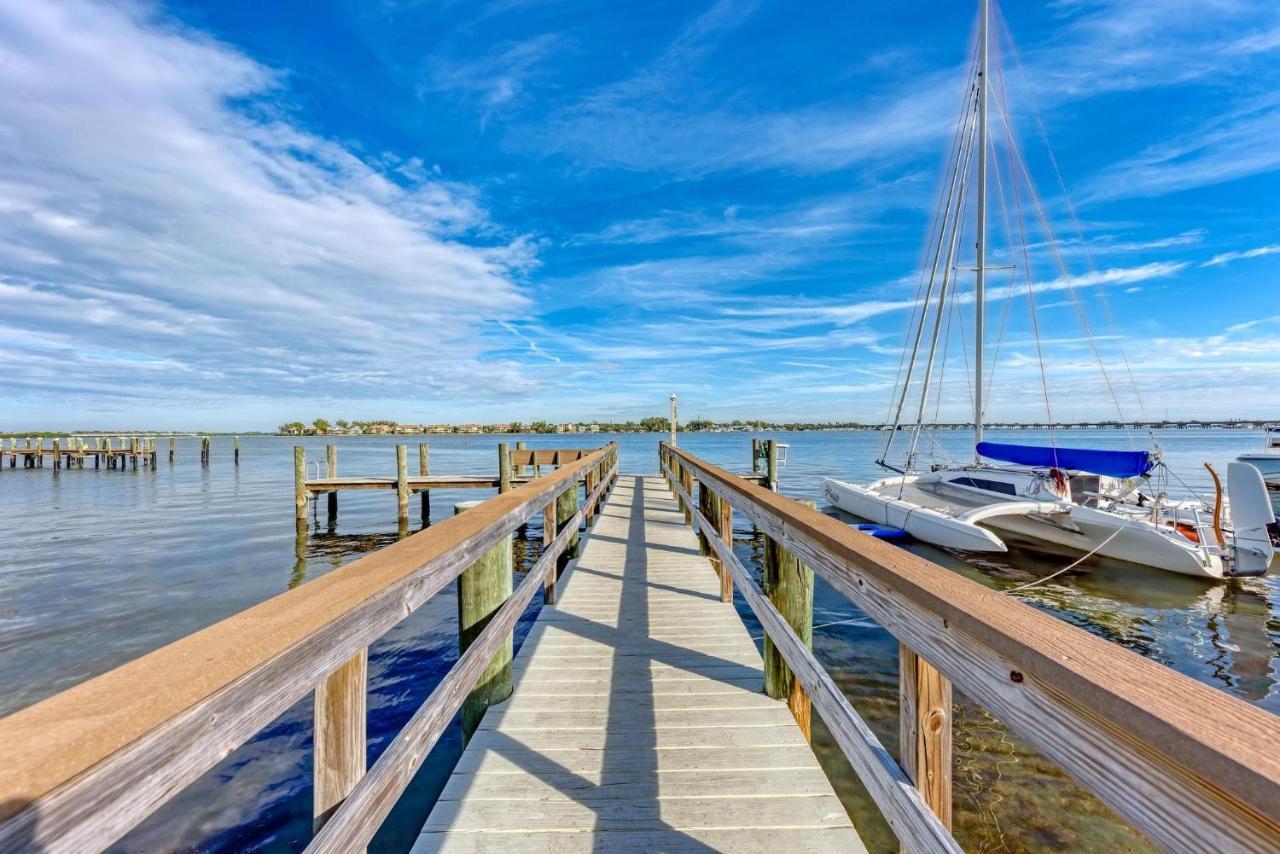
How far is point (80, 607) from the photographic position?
7.99m

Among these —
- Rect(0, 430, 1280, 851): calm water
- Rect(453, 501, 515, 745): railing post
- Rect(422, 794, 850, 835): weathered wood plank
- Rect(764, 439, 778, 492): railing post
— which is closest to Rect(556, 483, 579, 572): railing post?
Rect(0, 430, 1280, 851): calm water

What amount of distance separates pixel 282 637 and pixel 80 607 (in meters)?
10.0

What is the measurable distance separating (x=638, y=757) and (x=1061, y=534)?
11.7m

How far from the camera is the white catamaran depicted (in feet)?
28.9

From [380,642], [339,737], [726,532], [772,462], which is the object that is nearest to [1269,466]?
[772,462]

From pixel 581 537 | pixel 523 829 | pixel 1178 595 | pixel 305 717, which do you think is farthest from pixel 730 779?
pixel 1178 595

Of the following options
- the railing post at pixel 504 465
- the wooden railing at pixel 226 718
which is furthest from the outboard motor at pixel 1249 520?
the railing post at pixel 504 465

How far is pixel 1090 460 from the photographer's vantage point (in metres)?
10.7

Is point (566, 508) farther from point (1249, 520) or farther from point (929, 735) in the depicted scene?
point (1249, 520)

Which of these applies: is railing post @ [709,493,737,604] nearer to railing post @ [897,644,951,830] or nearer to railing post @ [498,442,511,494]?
railing post @ [897,644,951,830]

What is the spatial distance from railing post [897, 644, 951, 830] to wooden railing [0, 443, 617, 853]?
1328mm

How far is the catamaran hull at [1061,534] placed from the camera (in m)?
8.94

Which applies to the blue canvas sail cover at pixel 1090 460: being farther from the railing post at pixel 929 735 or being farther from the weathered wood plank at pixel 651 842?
the railing post at pixel 929 735

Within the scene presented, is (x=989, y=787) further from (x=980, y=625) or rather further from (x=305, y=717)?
(x=305, y=717)
